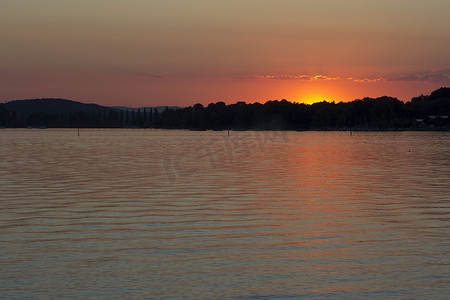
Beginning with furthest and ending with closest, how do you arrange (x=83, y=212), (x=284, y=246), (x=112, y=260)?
(x=83, y=212)
(x=284, y=246)
(x=112, y=260)

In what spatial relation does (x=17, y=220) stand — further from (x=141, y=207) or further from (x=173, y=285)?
(x=173, y=285)

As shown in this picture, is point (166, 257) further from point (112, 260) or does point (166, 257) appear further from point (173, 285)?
point (173, 285)

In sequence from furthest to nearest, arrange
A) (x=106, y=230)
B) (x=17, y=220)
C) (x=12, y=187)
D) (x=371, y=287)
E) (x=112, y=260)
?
(x=12, y=187)
(x=17, y=220)
(x=106, y=230)
(x=112, y=260)
(x=371, y=287)

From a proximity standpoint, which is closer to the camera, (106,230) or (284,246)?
(284,246)

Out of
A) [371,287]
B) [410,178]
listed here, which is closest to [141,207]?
[371,287]

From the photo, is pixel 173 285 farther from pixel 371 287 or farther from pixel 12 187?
pixel 12 187

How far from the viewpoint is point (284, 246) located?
59.2 feet

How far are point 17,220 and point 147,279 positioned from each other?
10546mm

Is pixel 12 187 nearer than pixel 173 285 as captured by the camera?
No

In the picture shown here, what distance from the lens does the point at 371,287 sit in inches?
529

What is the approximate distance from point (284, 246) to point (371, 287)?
482cm

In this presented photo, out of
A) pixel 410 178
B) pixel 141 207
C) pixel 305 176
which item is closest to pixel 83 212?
pixel 141 207

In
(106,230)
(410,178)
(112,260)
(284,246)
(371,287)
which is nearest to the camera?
(371,287)

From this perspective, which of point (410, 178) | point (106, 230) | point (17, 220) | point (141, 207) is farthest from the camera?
point (410, 178)
